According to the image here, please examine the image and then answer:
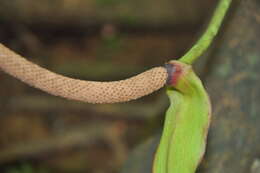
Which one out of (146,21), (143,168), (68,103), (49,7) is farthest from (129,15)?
(143,168)

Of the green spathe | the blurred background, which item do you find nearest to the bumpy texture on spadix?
the green spathe

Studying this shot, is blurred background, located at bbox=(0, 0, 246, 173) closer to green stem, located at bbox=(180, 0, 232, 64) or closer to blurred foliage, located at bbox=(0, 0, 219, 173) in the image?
blurred foliage, located at bbox=(0, 0, 219, 173)

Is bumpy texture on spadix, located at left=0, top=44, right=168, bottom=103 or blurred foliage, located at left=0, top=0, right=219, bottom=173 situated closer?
bumpy texture on spadix, located at left=0, top=44, right=168, bottom=103

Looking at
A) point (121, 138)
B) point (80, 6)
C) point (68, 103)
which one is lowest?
point (121, 138)

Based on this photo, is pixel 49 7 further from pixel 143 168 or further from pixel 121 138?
pixel 143 168

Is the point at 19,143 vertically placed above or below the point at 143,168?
below

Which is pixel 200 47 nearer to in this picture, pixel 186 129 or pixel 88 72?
pixel 186 129

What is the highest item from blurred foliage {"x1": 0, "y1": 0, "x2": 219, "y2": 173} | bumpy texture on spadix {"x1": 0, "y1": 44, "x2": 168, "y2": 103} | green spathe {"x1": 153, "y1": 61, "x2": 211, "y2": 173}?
bumpy texture on spadix {"x1": 0, "y1": 44, "x2": 168, "y2": 103}
